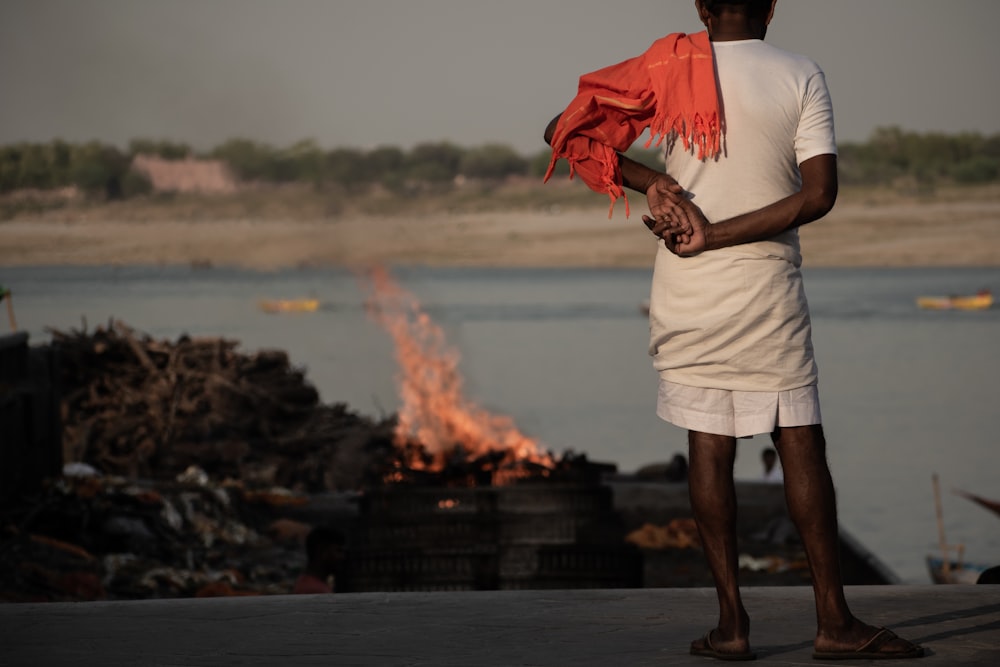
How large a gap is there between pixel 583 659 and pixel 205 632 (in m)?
1.35

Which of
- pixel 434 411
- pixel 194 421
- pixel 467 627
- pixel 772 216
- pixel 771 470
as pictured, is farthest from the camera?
pixel 194 421

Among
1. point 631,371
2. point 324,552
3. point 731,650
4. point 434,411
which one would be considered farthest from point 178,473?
point 631,371

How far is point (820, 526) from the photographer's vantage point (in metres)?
5.07

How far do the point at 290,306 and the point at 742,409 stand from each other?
93.7m

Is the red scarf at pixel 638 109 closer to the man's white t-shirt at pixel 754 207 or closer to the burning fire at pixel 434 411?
the man's white t-shirt at pixel 754 207

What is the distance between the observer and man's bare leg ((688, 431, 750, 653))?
16.8ft

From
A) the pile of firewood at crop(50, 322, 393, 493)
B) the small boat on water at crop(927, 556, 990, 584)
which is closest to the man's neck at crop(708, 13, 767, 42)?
the pile of firewood at crop(50, 322, 393, 493)

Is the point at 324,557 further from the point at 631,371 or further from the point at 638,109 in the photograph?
the point at 631,371

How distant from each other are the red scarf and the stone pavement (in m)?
1.40

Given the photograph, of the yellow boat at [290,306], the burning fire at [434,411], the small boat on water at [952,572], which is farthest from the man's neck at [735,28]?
the yellow boat at [290,306]

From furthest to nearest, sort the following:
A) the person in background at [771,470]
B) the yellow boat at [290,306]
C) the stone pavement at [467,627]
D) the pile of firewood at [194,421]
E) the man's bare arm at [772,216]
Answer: the yellow boat at [290,306] → the pile of firewood at [194,421] → the person in background at [771,470] → the stone pavement at [467,627] → the man's bare arm at [772,216]

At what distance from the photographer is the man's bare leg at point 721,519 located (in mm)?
5121

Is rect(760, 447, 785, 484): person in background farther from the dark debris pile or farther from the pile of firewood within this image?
the pile of firewood

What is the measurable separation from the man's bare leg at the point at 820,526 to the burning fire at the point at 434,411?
622 cm
